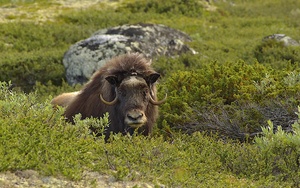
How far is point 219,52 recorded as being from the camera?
18312 millimetres

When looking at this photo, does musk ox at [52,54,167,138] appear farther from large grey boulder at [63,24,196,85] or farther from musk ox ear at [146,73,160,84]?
large grey boulder at [63,24,196,85]

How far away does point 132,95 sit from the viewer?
7.76 metres

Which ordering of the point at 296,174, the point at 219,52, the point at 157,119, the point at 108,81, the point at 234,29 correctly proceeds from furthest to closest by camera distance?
the point at 234,29 → the point at 219,52 → the point at 157,119 → the point at 108,81 → the point at 296,174

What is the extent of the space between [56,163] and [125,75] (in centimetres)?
355

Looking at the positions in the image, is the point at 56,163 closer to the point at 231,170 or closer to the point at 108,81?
the point at 231,170

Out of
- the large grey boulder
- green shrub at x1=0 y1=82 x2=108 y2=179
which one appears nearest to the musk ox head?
green shrub at x1=0 y1=82 x2=108 y2=179

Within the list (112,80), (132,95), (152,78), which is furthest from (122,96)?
(152,78)

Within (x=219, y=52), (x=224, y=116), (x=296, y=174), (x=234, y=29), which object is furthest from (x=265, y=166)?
(x=234, y=29)

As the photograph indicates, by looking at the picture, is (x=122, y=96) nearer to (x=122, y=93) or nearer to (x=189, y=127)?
(x=122, y=93)

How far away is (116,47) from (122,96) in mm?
8162

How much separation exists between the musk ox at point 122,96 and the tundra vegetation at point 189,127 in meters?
0.48

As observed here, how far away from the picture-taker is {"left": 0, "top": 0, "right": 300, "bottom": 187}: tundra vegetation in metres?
4.84

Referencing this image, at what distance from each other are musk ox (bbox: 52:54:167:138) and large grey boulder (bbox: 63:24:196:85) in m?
7.01

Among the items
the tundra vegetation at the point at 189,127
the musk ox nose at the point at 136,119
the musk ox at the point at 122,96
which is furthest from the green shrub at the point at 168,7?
the musk ox nose at the point at 136,119
